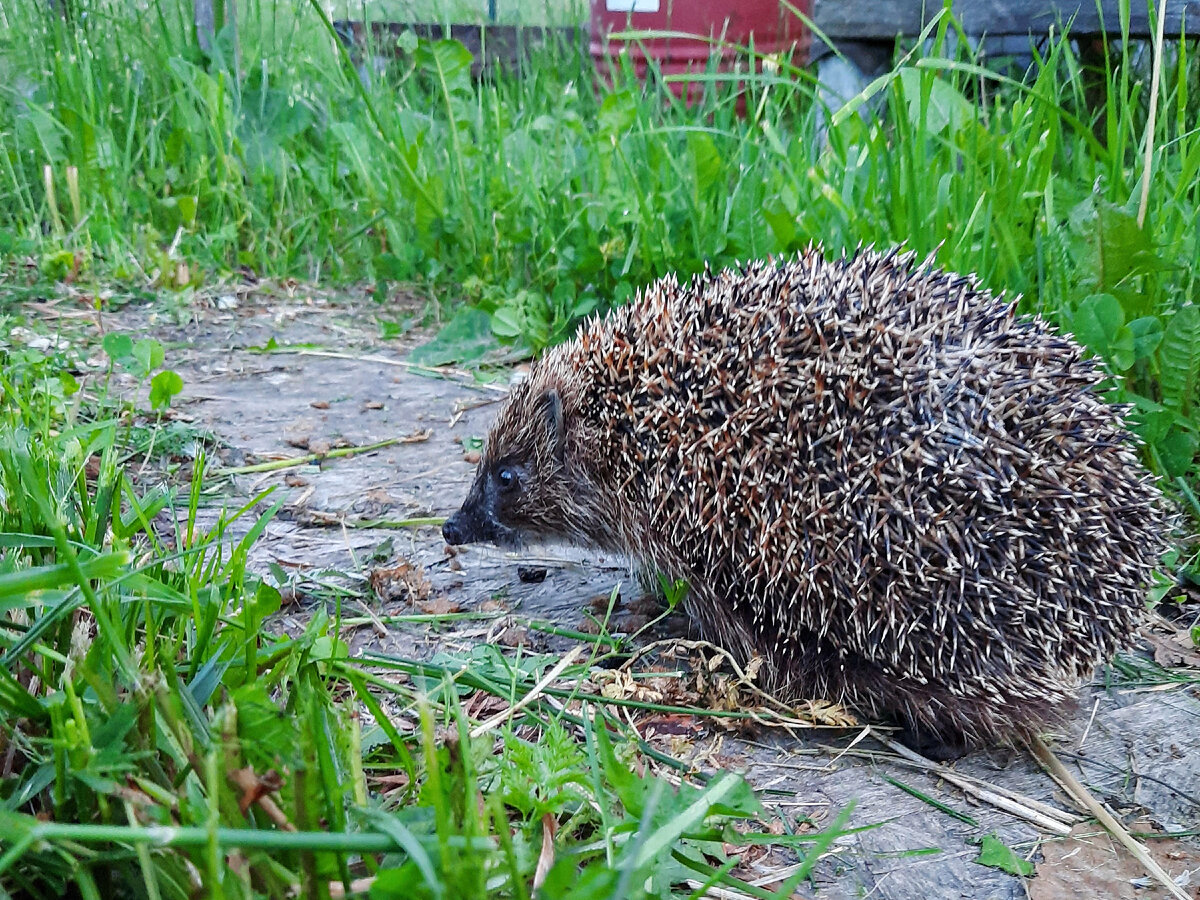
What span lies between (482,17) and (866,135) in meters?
6.19

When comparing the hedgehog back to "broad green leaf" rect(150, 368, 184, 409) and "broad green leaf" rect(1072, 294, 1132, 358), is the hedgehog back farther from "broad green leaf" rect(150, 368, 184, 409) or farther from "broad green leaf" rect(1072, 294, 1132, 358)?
"broad green leaf" rect(150, 368, 184, 409)

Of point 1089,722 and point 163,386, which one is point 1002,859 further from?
point 163,386

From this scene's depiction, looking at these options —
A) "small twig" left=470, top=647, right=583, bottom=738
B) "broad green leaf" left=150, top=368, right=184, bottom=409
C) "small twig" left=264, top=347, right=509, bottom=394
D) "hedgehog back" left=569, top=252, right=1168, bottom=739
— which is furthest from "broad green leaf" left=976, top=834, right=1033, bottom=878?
"small twig" left=264, top=347, right=509, bottom=394

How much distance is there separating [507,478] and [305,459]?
1.05 meters

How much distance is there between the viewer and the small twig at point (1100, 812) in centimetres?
237

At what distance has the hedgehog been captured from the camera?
275 cm

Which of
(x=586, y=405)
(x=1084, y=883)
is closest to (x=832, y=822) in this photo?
(x=1084, y=883)

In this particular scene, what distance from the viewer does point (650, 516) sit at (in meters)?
3.36

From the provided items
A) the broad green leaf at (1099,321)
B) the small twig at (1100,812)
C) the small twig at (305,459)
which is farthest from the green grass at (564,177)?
the small twig at (1100,812)

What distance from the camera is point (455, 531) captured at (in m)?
3.67

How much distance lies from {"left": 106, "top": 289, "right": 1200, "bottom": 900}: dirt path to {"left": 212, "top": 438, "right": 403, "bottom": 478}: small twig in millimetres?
38

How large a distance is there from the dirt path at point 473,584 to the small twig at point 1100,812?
4 cm

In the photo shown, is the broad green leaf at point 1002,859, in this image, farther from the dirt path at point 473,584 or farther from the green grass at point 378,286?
the green grass at point 378,286

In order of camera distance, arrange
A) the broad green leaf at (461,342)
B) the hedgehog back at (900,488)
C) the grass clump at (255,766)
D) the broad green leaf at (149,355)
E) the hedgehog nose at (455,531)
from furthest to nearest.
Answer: the broad green leaf at (461,342) → the broad green leaf at (149,355) → the hedgehog nose at (455,531) → the hedgehog back at (900,488) → the grass clump at (255,766)
